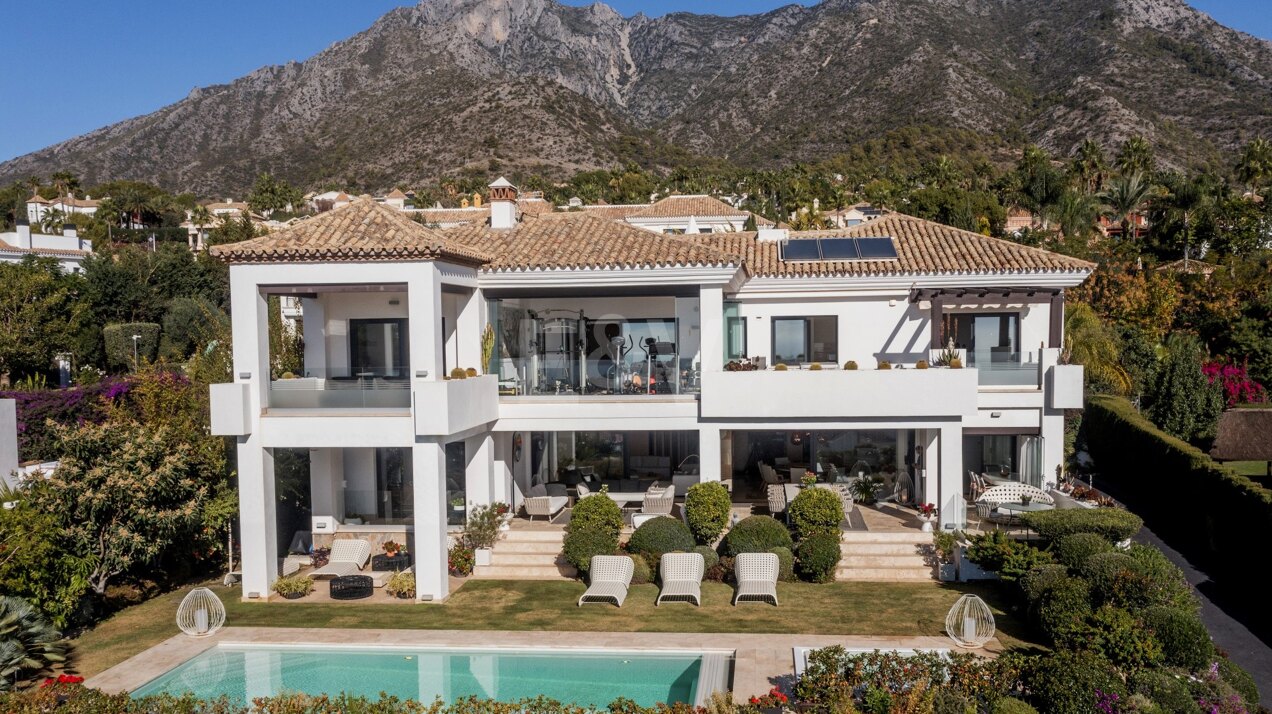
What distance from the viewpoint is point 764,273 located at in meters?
24.5

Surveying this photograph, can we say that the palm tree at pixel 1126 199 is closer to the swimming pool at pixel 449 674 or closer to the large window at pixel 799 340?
the large window at pixel 799 340

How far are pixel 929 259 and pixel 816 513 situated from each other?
8541mm

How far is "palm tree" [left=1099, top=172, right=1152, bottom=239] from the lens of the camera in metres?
70.4

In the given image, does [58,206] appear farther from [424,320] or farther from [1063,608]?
[1063,608]

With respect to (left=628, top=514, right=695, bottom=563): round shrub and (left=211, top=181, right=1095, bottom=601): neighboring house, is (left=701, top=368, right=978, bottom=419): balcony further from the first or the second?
(left=628, top=514, right=695, bottom=563): round shrub

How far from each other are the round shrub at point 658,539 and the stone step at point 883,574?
10.7 feet

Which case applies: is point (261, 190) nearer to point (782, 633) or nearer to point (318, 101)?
point (318, 101)

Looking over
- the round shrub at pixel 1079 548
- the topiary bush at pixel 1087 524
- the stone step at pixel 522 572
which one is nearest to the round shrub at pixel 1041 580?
the round shrub at pixel 1079 548

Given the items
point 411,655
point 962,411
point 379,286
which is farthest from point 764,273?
point 411,655

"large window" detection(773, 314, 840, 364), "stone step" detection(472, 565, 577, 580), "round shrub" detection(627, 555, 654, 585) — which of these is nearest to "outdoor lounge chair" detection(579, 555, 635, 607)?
"round shrub" detection(627, 555, 654, 585)

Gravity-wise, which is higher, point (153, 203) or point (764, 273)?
point (153, 203)

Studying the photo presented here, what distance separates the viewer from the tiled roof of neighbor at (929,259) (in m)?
24.0

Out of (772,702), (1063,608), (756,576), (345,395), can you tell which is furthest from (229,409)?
(1063,608)

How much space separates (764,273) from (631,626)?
10.8 m
